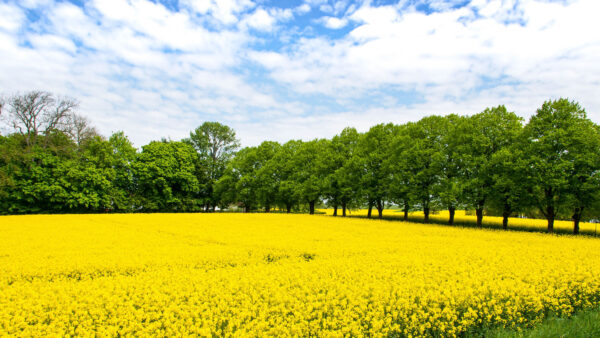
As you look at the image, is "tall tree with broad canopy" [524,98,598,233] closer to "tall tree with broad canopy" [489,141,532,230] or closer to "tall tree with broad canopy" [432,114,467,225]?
"tall tree with broad canopy" [489,141,532,230]

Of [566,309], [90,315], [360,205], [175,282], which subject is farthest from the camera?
[360,205]

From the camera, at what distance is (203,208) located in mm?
62469

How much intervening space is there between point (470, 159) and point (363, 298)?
90.5 feet

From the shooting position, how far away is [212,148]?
208 ft

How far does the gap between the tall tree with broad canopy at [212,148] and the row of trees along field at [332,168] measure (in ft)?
0.73

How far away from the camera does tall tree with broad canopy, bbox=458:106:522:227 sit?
28156 mm

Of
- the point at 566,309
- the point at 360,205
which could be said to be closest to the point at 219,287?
the point at 566,309

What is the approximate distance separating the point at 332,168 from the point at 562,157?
26606 mm

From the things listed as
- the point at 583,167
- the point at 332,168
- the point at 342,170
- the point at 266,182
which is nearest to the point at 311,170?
the point at 332,168

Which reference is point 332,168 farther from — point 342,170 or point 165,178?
point 165,178

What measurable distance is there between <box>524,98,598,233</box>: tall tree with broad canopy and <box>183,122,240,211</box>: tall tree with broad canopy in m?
51.8

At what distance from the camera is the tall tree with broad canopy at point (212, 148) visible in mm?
60000

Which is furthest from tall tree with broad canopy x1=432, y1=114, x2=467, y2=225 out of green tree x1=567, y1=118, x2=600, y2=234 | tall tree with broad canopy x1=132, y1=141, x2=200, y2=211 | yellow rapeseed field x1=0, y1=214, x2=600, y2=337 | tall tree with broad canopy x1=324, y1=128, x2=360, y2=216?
tall tree with broad canopy x1=132, y1=141, x2=200, y2=211

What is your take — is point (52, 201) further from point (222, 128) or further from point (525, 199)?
point (525, 199)
